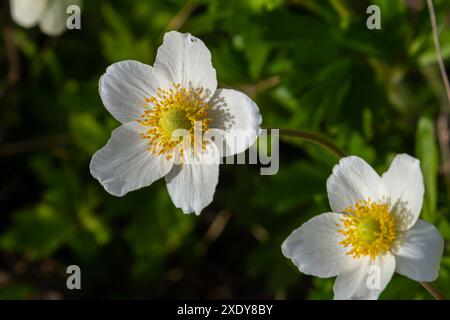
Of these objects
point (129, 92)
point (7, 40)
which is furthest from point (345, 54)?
point (7, 40)

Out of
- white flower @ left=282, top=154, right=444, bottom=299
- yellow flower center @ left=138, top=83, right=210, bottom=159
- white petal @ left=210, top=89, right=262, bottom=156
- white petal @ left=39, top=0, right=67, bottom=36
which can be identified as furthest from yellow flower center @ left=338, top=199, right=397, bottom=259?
white petal @ left=39, top=0, right=67, bottom=36

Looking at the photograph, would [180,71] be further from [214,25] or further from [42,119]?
[42,119]

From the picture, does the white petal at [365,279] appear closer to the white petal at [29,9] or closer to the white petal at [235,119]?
the white petal at [235,119]

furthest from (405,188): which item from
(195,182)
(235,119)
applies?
(195,182)

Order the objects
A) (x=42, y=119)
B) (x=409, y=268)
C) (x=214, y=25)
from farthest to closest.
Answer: (x=42, y=119) < (x=214, y=25) < (x=409, y=268)

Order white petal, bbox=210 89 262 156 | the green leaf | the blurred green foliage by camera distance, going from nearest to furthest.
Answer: white petal, bbox=210 89 262 156, the green leaf, the blurred green foliage

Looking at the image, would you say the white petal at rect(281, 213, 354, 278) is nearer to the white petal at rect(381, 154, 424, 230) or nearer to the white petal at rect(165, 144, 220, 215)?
the white petal at rect(381, 154, 424, 230)

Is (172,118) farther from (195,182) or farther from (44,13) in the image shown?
(44,13)
